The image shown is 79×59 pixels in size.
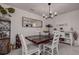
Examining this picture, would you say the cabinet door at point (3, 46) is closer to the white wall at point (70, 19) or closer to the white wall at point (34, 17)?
the white wall at point (34, 17)

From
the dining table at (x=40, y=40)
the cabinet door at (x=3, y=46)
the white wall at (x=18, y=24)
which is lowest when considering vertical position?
the cabinet door at (x=3, y=46)

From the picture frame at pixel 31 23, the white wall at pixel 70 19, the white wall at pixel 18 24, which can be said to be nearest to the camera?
the white wall at pixel 18 24

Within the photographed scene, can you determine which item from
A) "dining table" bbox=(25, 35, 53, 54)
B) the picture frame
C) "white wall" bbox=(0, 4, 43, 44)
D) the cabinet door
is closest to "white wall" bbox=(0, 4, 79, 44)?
"white wall" bbox=(0, 4, 43, 44)

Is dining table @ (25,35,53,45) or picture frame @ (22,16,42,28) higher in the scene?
picture frame @ (22,16,42,28)

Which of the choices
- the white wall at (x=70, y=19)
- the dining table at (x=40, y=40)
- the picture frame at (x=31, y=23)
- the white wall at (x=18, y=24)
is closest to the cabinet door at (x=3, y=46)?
the white wall at (x=18, y=24)

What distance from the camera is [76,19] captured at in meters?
3.32

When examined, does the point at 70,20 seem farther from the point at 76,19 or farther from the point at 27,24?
the point at 27,24

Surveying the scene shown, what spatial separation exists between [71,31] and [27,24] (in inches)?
90.5

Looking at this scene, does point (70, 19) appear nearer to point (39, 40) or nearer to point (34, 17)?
point (34, 17)

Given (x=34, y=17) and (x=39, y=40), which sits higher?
(x=34, y=17)

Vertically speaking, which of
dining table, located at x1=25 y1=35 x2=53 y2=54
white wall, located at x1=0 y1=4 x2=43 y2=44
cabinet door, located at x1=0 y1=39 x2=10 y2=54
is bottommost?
cabinet door, located at x1=0 y1=39 x2=10 y2=54

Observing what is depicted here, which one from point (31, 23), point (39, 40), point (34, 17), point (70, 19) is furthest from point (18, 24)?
point (70, 19)

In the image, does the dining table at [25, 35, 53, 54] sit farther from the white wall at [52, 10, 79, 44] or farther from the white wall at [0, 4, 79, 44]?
the white wall at [52, 10, 79, 44]
